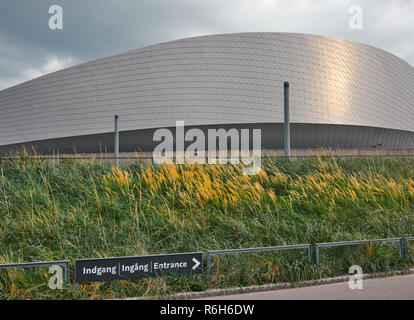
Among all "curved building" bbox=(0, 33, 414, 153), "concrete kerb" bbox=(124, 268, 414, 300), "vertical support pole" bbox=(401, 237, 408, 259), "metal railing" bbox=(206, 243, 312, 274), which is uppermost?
"curved building" bbox=(0, 33, 414, 153)

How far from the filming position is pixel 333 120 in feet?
129

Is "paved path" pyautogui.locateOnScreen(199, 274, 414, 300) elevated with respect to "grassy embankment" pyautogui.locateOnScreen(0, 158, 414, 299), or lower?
lower

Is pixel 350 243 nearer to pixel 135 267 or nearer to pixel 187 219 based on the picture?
pixel 187 219

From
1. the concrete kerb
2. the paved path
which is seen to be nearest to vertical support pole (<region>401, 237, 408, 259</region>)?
the concrete kerb

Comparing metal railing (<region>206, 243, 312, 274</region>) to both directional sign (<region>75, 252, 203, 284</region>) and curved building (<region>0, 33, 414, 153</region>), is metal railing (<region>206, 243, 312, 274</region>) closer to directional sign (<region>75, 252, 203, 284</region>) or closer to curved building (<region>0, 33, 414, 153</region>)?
directional sign (<region>75, 252, 203, 284</region>)

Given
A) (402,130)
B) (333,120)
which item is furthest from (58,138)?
(402,130)

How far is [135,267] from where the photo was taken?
4.42 metres

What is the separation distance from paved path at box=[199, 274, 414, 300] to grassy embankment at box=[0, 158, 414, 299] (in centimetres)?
41

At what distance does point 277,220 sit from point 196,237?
167 centimetres

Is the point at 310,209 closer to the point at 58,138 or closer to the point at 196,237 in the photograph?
the point at 196,237

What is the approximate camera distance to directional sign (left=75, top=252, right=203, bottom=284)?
4.24 meters

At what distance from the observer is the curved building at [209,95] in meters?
38.7

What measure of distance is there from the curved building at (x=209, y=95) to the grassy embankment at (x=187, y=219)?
29.7m

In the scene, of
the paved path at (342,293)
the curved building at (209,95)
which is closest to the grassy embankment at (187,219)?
the paved path at (342,293)
